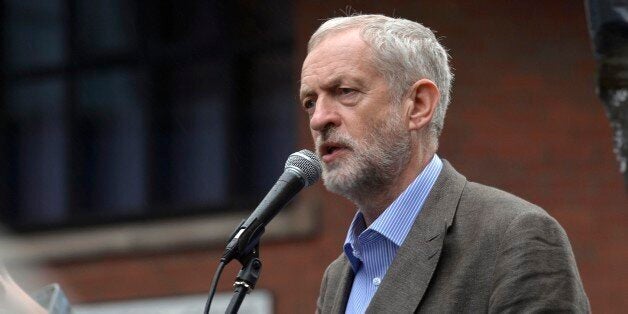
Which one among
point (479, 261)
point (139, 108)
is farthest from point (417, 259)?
point (139, 108)

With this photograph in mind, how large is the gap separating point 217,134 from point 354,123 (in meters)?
6.82

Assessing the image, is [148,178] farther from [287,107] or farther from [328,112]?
[328,112]

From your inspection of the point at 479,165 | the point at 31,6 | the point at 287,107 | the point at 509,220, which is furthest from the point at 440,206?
the point at 31,6

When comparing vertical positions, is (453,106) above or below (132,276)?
above

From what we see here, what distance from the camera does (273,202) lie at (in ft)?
10.5

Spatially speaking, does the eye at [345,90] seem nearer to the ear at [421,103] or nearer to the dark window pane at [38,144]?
the ear at [421,103]

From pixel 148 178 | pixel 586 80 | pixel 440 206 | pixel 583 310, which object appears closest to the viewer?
pixel 583 310

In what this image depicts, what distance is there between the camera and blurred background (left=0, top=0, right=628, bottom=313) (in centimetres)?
870

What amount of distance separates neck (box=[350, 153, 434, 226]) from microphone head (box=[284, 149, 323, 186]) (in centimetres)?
20

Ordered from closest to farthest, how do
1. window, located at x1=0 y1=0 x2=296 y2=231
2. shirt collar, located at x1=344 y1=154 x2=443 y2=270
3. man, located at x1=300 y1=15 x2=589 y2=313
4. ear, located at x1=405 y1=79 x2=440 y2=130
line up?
man, located at x1=300 y1=15 x2=589 y2=313 → shirt collar, located at x1=344 y1=154 x2=443 y2=270 → ear, located at x1=405 y1=79 x2=440 y2=130 → window, located at x1=0 y1=0 x2=296 y2=231

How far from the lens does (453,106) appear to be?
351 inches

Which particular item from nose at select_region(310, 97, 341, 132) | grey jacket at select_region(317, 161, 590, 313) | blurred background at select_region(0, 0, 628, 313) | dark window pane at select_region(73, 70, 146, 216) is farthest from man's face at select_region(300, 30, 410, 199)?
dark window pane at select_region(73, 70, 146, 216)

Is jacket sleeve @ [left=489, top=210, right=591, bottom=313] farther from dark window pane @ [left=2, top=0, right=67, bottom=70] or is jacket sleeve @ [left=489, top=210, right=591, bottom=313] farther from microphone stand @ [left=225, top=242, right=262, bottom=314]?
dark window pane @ [left=2, top=0, right=67, bottom=70]

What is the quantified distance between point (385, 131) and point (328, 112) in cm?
17
